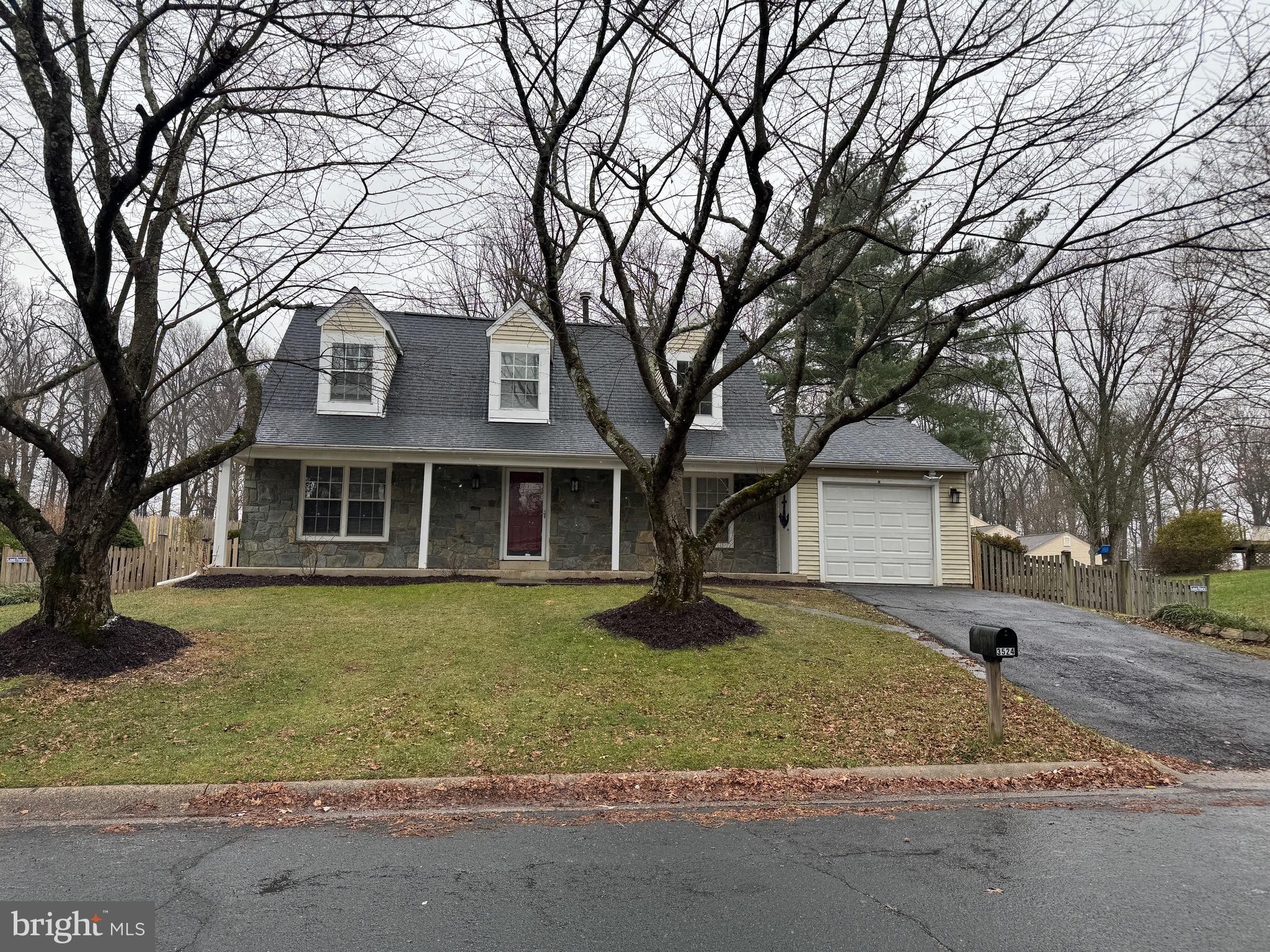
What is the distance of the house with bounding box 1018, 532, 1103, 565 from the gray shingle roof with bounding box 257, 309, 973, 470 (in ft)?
66.5

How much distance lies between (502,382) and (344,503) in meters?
4.10

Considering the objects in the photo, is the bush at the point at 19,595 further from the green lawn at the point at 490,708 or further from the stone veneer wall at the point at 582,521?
the stone veneer wall at the point at 582,521

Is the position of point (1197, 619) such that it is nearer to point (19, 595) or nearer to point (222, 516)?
point (222, 516)

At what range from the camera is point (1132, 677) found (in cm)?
857

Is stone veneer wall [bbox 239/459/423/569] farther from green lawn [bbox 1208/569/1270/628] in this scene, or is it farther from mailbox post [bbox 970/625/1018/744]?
green lawn [bbox 1208/569/1270/628]

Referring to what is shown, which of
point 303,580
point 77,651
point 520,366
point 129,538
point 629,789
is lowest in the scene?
point 629,789

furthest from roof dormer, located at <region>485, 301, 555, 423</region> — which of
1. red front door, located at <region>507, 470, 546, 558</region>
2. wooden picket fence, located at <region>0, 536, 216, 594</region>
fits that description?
wooden picket fence, located at <region>0, 536, 216, 594</region>

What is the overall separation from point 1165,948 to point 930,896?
0.90m

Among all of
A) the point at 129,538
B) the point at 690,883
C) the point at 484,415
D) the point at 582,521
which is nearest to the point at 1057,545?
the point at 582,521

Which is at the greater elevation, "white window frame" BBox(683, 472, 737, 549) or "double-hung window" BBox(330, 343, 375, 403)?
"double-hung window" BBox(330, 343, 375, 403)

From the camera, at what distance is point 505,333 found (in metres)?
16.1

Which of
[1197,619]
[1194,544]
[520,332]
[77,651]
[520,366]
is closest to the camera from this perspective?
[77,651]

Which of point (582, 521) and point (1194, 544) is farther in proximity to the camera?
point (1194, 544)

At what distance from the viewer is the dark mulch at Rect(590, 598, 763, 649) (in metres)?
8.83
